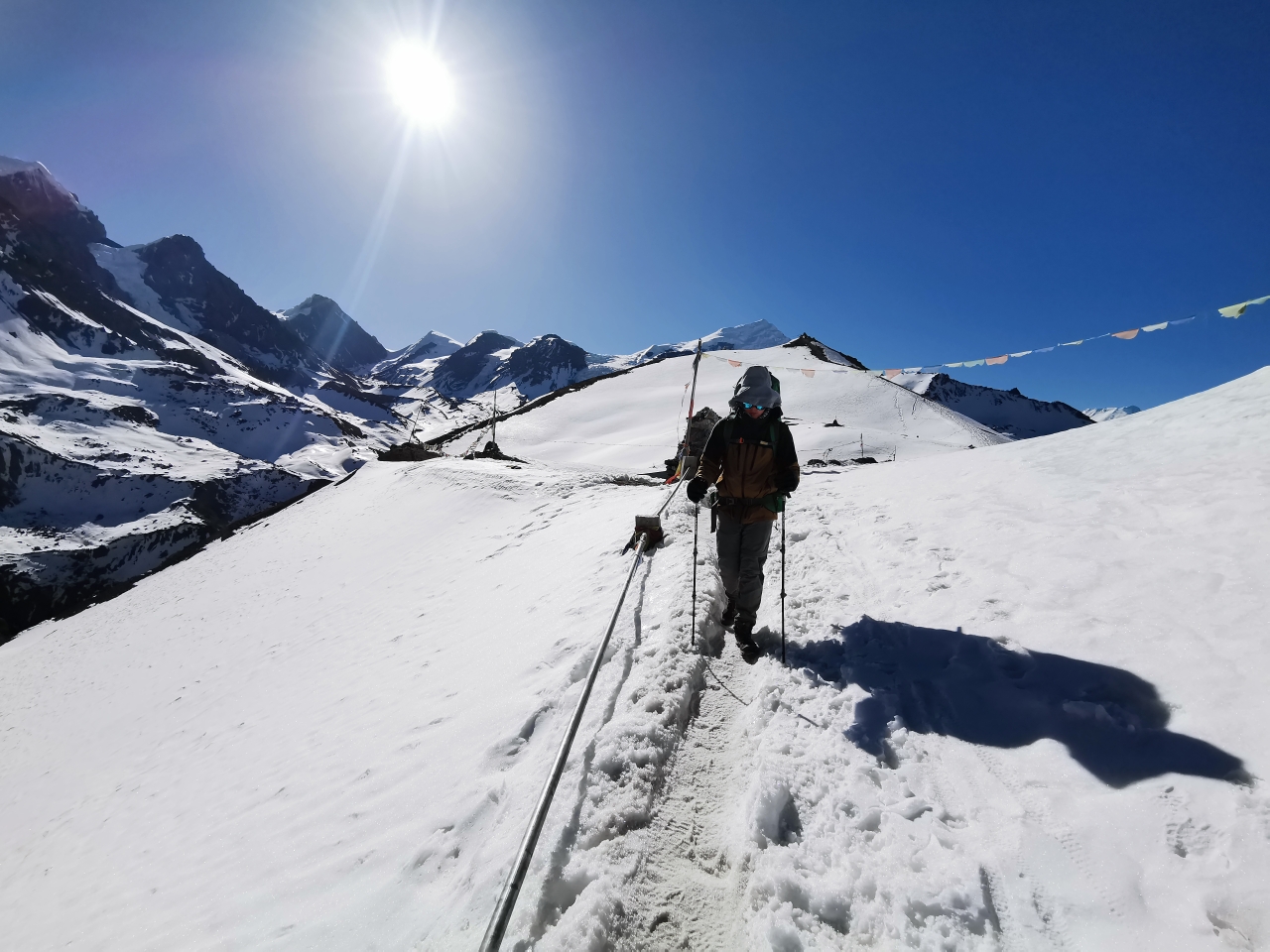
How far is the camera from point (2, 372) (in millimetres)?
136500

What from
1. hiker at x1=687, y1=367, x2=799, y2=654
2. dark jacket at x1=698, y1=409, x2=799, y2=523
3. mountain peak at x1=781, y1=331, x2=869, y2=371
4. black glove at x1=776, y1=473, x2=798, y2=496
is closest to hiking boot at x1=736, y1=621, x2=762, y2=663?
hiker at x1=687, y1=367, x2=799, y2=654

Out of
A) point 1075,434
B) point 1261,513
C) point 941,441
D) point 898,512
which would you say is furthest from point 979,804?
point 941,441

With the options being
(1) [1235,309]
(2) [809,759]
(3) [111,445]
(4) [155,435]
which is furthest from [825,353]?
(4) [155,435]

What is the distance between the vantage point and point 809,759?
3635mm

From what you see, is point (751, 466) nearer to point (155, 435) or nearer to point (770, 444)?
point (770, 444)

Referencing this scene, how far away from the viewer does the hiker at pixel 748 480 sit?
202 inches

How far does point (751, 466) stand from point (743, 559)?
1.03 metres

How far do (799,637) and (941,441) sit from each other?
3362 centimetres

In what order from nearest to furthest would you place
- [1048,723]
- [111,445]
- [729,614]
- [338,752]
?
[1048,723] < [338,752] < [729,614] < [111,445]

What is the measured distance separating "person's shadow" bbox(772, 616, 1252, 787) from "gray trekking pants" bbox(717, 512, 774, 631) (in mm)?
669

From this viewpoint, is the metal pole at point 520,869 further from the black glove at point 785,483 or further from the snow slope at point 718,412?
the snow slope at point 718,412

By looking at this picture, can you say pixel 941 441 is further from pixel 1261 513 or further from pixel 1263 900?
pixel 1263 900

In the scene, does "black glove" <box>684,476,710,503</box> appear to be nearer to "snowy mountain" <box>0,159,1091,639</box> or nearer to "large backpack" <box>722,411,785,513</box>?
"large backpack" <box>722,411,785,513</box>

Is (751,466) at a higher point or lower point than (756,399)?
lower
